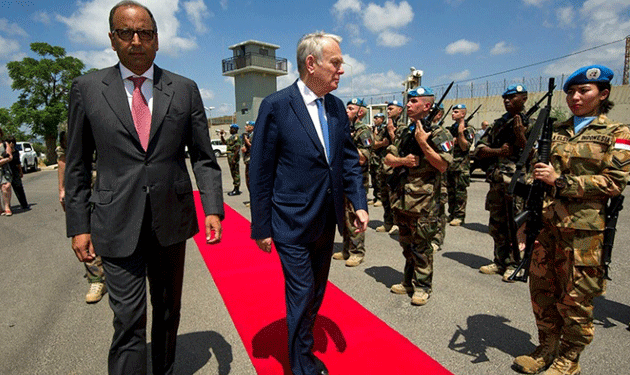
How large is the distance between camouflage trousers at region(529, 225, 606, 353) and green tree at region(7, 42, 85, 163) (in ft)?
126

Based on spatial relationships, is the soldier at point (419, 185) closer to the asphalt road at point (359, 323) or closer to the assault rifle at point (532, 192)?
the asphalt road at point (359, 323)

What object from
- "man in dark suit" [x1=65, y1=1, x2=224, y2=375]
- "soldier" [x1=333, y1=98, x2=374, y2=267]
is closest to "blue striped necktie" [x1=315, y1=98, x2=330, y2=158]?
"man in dark suit" [x1=65, y1=1, x2=224, y2=375]

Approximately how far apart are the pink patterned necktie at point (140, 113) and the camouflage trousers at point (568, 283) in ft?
8.64

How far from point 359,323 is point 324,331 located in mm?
Result: 348

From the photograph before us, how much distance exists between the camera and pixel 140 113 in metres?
2.06

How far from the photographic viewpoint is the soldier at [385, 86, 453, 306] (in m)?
3.63

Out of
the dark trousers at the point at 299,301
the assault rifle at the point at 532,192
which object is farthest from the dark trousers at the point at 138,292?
the assault rifle at the point at 532,192

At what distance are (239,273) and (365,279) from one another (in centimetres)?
155

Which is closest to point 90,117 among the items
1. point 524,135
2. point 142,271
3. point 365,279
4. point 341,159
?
point 142,271

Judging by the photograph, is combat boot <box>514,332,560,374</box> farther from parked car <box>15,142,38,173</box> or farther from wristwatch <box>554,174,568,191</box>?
parked car <box>15,142,38,173</box>

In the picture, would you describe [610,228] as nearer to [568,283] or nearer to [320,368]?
[568,283]

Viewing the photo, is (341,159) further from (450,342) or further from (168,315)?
(450,342)

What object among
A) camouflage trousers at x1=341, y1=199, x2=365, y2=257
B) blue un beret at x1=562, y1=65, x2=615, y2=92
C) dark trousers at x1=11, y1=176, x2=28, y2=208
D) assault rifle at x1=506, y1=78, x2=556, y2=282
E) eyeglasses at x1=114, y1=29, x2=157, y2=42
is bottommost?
camouflage trousers at x1=341, y1=199, x2=365, y2=257

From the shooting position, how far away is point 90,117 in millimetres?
1956
